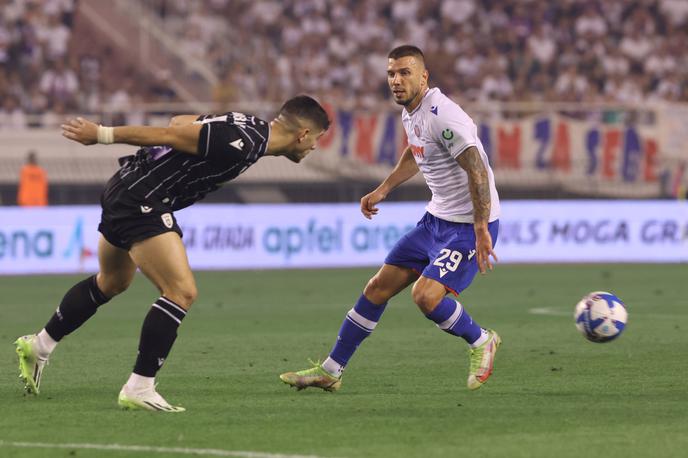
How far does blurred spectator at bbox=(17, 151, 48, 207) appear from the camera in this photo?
2308cm

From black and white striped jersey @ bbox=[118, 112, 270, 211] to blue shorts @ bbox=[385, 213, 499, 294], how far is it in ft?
5.04

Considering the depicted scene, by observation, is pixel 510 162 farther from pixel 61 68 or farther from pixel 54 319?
pixel 54 319

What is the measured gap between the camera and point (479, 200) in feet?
29.0

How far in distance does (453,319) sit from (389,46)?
21163 mm

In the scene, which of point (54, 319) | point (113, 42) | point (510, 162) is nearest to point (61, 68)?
point (113, 42)

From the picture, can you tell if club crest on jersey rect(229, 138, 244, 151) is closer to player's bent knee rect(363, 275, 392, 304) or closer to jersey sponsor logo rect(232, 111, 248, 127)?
jersey sponsor logo rect(232, 111, 248, 127)

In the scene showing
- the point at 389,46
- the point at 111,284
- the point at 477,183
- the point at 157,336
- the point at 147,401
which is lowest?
the point at 147,401

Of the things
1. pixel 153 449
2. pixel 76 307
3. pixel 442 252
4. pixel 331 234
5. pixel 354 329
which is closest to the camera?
pixel 153 449

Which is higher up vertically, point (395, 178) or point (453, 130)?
point (453, 130)

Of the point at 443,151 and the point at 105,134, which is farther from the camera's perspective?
the point at 443,151

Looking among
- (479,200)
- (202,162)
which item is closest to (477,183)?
(479,200)

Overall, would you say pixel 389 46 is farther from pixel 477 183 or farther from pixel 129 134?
pixel 129 134

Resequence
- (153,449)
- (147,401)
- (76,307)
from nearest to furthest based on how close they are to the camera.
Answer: (153,449)
(147,401)
(76,307)

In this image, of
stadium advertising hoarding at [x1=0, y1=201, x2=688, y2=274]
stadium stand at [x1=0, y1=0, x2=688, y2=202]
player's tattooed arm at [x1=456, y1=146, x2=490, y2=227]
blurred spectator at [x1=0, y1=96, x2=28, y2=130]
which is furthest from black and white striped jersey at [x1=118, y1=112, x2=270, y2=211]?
blurred spectator at [x1=0, y1=96, x2=28, y2=130]
